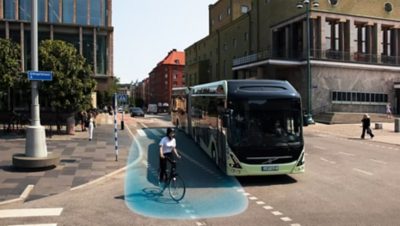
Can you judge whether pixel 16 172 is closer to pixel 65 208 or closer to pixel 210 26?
pixel 65 208

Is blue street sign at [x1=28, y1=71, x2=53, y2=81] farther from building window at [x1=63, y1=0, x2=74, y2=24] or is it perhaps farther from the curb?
building window at [x1=63, y1=0, x2=74, y2=24]

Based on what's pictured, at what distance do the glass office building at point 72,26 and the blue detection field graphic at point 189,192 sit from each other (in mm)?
35438

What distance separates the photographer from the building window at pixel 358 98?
5294 centimetres

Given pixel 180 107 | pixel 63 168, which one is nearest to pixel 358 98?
pixel 180 107

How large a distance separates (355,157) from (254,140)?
8085 millimetres

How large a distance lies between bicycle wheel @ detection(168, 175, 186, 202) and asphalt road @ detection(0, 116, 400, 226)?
92cm

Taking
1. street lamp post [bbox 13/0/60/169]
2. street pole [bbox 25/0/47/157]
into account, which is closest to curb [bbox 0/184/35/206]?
street lamp post [bbox 13/0/60/169]

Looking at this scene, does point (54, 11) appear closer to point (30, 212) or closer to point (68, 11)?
point (68, 11)

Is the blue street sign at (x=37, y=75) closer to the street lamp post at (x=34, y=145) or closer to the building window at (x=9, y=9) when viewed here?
the street lamp post at (x=34, y=145)

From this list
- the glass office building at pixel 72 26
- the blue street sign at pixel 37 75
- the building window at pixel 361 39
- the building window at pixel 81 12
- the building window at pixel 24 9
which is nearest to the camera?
the blue street sign at pixel 37 75

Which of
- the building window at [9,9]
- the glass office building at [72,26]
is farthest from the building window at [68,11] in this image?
the building window at [9,9]

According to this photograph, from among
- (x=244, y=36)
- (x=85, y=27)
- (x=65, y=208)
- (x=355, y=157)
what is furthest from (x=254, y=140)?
(x=244, y=36)

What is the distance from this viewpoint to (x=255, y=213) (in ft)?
32.4

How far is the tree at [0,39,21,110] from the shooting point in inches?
1096
